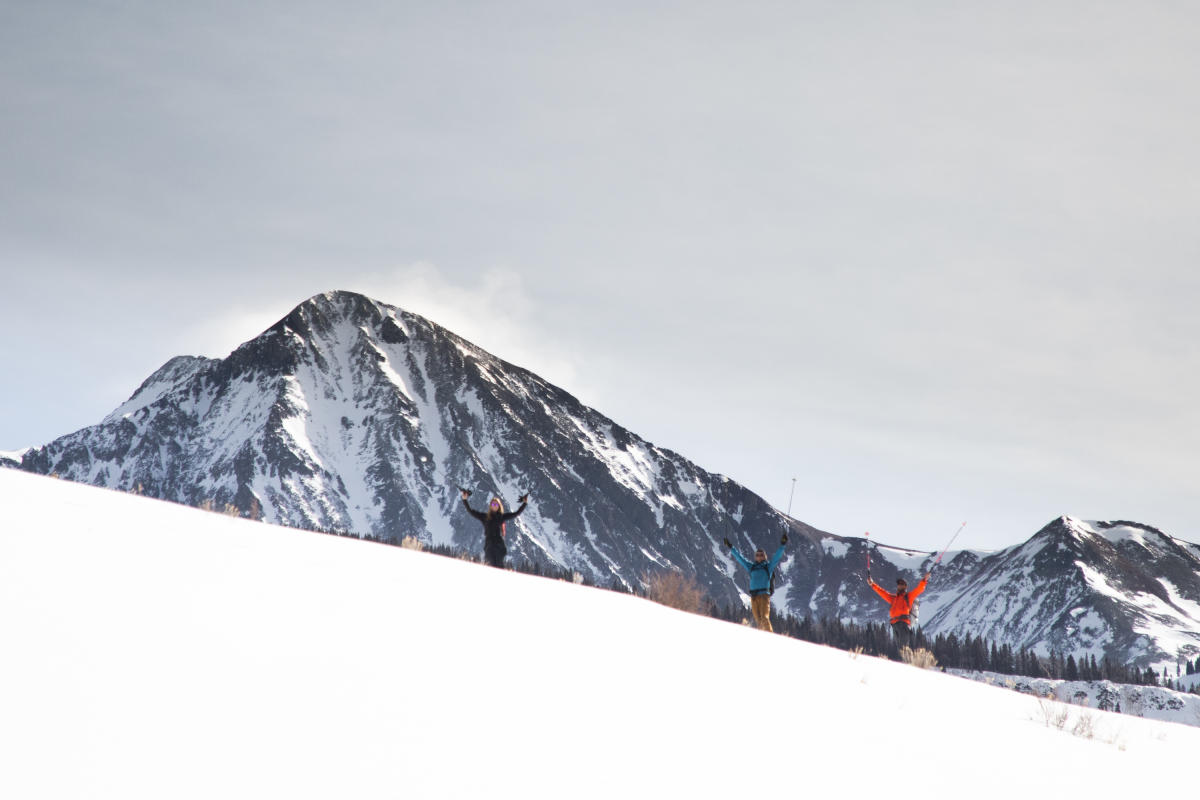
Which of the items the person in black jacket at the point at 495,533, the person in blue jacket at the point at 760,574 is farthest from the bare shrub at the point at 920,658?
the person in black jacket at the point at 495,533

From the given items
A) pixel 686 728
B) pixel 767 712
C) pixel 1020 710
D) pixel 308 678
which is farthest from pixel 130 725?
pixel 1020 710

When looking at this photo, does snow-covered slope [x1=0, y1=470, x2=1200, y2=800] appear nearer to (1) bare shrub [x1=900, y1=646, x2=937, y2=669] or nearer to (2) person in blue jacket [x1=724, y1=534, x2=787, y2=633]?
(1) bare shrub [x1=900, y1=646, x2=937, y2=669]

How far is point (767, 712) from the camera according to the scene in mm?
6363

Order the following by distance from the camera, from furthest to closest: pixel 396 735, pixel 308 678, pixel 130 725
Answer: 1. pixel 308 678
2. pixel 396 735
3. pixel 130 725

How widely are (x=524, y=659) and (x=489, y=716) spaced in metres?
1.22

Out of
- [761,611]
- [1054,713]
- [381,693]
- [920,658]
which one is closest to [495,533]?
[761,611]

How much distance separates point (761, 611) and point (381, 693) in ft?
38.2

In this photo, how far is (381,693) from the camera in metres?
4.47

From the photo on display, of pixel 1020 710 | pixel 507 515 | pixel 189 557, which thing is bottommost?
pixel 1020 710

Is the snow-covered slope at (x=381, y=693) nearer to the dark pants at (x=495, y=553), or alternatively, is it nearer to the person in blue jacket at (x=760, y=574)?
the person in blue jacket at (x=760, y=574)

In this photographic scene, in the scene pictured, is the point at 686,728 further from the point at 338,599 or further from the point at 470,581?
the point at 470,581

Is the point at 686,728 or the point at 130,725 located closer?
the point at 130,725

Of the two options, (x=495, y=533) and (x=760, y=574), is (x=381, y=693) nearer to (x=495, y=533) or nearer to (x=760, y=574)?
(x=760, y=574)

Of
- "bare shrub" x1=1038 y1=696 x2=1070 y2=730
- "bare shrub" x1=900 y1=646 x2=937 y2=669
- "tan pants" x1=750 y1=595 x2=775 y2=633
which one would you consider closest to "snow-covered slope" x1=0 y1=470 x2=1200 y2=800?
"bare shrub" x1=1038 y1=696 x2=1070 y2=730
